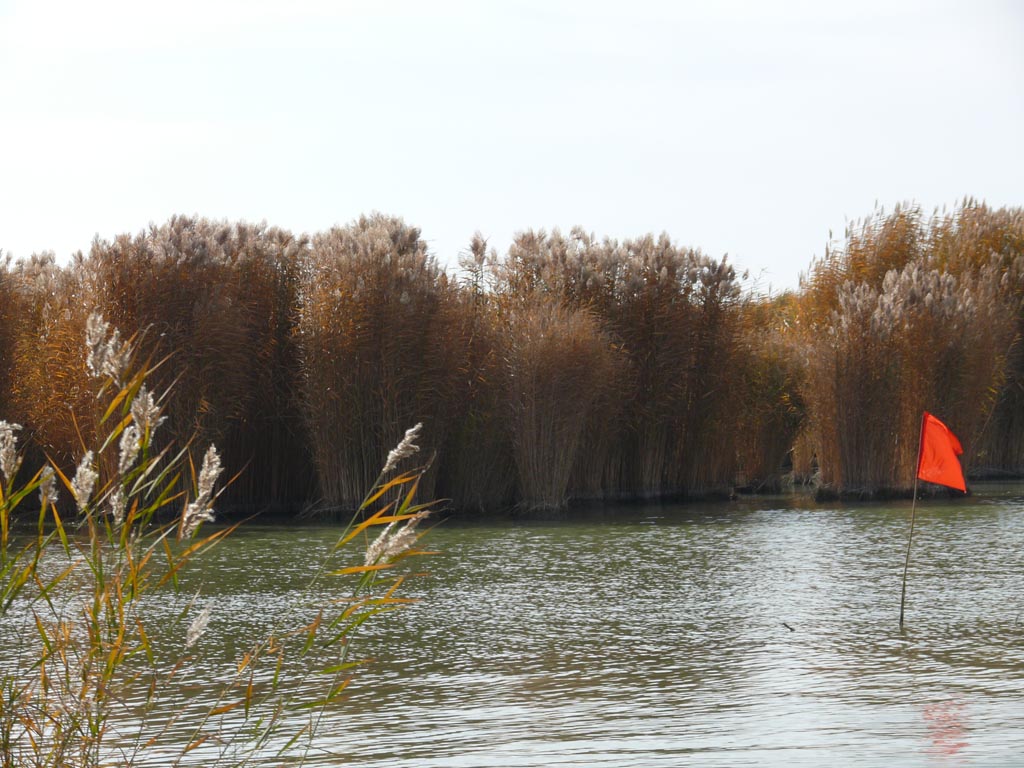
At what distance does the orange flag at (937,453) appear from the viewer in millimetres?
8180

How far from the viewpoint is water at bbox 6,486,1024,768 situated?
5.28 meters

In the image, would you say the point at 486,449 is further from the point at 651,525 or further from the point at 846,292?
the point at 846,292

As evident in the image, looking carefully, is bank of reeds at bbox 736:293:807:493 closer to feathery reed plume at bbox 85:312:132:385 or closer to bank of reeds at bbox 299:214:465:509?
bank of reeds at bbox 299:214:465:509

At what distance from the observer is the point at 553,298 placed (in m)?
18.1

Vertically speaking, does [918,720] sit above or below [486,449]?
below

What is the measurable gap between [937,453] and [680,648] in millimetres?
2210

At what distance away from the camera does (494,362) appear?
17.7 meters

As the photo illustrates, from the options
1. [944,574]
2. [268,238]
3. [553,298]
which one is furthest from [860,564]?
[268,238]

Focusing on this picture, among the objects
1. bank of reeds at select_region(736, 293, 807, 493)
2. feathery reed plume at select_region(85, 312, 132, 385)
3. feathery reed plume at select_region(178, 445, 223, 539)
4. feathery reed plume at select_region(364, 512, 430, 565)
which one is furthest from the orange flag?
bank of reeds at select_region(736, 293, 807, 493)

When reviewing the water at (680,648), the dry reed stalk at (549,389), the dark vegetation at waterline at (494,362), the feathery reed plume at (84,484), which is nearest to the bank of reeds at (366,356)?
the dark vegetation at waterline at (494,362)

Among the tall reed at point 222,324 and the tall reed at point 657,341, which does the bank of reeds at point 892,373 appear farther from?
the tall reed at point 222,324

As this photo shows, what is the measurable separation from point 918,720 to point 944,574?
564cm

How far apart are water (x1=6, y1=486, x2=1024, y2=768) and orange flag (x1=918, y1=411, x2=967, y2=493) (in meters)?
1.01

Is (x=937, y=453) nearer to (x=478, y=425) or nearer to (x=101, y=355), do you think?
(x=101, y=355)
